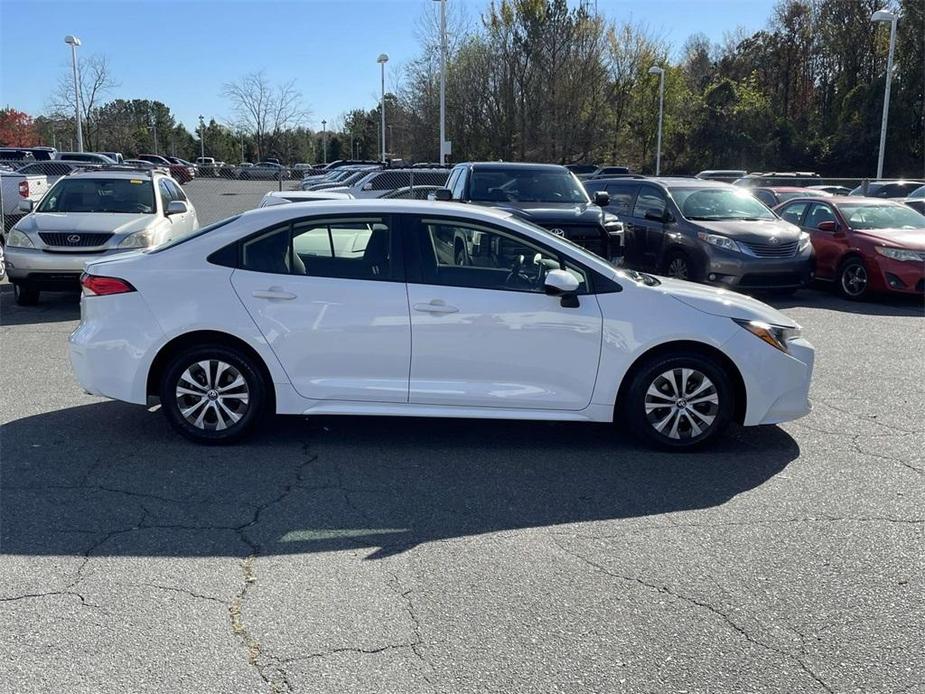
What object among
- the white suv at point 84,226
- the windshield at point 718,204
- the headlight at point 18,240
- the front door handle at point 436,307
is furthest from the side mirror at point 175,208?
the front door handle at point 436,307

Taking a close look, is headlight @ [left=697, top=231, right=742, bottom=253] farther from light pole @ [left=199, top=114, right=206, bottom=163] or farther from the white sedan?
light pole @ [left=199, top=114, right=206, bottom=163]

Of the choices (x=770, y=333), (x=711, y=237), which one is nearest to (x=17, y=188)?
(x=711, y=237)

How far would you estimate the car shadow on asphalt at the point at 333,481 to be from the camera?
178 inches

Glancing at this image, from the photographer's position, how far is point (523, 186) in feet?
42.1

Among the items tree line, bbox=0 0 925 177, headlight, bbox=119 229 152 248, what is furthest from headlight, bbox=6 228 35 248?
tree line, bbox=0 0 925 177

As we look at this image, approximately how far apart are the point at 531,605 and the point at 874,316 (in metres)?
10.0

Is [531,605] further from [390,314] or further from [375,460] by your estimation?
[390,314]

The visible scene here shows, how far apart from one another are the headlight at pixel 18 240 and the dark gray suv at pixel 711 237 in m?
8.85

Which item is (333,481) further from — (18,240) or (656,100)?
(656,100)

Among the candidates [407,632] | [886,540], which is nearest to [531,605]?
[407,632]

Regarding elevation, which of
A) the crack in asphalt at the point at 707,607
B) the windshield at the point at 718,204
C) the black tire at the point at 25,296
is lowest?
the crack in asphalt at the point at 707,607

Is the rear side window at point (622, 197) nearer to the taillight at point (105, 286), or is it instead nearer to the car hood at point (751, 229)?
the car hood at point (751, 229)

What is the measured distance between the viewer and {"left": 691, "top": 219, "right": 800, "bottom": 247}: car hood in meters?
12.7

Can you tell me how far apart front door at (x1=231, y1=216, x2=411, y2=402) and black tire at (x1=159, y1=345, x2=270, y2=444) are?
0.85ft
